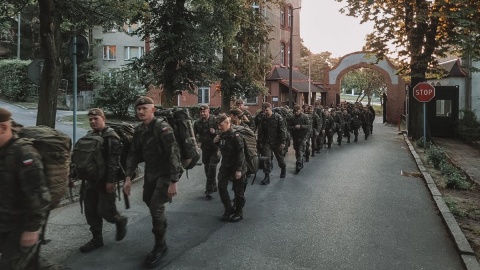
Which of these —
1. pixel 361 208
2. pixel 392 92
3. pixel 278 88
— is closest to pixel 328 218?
pixel 361 208

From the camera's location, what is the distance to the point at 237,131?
7223mm

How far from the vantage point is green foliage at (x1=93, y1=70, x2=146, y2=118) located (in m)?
25.2

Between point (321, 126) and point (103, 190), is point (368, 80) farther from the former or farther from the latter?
point (103, 190)

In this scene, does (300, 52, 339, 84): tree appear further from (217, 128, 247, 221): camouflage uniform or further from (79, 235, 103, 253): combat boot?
(79, 235, 103, 253): combat boot

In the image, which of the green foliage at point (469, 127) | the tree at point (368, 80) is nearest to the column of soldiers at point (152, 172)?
the green foliage at point (469, 127)

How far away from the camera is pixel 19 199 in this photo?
3734mm

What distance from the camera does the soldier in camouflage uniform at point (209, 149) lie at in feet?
29.4

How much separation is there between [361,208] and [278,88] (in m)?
29.7

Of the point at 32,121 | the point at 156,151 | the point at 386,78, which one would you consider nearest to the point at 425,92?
the point at 156,151

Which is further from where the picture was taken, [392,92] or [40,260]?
[392,92]

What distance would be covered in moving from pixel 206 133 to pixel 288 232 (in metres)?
3.42

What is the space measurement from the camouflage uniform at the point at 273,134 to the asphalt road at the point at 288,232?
0.98 m

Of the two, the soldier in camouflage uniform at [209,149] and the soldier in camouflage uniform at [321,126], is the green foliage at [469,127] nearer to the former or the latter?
the soldier in camouflage uniform at [321,126]

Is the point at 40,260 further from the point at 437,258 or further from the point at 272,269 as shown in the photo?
the point at 437,258
